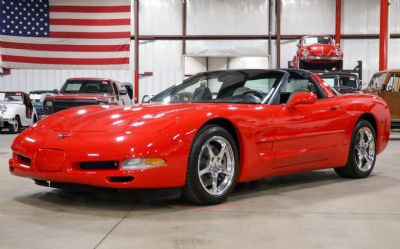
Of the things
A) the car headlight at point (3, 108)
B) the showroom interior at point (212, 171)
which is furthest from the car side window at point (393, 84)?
the car headlight at point (3, 108)

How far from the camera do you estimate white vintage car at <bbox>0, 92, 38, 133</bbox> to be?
15.5 meters

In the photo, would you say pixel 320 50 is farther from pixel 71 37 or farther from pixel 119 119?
pixel 119 119

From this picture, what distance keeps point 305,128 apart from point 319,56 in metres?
14.0

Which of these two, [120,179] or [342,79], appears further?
[342,79]

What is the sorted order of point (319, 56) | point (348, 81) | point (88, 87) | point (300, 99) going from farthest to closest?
1. point (319, 56)
2. point (348, 81)
3. point (88, 87)
4. point (300, 99)

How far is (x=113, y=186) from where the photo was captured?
4.02m

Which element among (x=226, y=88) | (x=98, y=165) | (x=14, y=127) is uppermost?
(x=226, y=88)

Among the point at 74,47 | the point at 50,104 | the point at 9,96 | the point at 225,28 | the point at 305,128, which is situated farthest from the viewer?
the point at 225,28

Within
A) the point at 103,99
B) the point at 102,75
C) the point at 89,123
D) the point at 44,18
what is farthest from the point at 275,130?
the point at 102,75

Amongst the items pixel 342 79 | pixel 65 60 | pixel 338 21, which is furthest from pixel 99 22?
pixel 342 79

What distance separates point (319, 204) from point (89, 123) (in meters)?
1.98

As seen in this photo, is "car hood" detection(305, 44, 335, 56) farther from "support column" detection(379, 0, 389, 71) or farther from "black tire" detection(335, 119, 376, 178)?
"black tire" detection(335, 119, 376, 178)

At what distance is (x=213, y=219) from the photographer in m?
3.90

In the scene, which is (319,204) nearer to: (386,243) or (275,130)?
(275,130)
